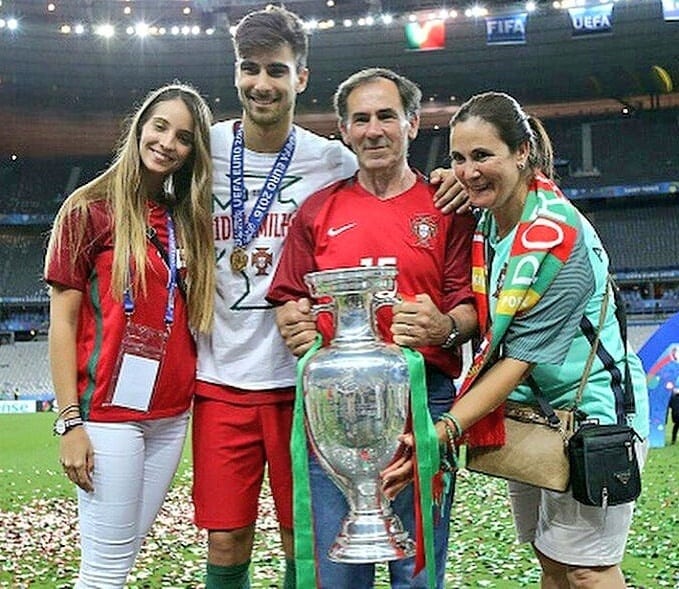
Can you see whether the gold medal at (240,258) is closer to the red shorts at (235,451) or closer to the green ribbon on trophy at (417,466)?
the red shorts at (235,451)

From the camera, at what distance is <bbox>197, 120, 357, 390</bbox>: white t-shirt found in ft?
8.99

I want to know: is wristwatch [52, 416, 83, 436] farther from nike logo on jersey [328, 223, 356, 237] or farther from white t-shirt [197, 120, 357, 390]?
nike logo on jersey [328, 223, 356, 237]

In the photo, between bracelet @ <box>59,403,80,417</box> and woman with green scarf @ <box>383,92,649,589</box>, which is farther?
bracelet @ <box>59,403,80,417</box>

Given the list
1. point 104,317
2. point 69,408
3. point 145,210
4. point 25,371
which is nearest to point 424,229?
point 145,210

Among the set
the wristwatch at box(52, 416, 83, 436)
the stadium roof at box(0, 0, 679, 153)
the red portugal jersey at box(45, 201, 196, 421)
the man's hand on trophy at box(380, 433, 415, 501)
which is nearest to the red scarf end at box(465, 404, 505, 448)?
the man's hand on trophy at box(380, 433, 415, 501)

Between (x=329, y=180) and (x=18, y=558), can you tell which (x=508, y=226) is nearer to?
(x=329, y=180)

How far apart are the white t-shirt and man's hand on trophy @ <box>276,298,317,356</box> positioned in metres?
0.43

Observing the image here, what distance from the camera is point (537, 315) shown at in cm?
213

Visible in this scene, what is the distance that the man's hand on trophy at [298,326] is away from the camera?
7.38 ft

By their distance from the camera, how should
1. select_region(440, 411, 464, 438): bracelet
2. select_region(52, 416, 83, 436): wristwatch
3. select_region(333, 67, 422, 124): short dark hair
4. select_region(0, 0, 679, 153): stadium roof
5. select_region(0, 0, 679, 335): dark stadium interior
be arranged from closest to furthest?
1. select_region(440, 411, 464, 438): bracelet
2. select_region(333, 67, 422, 124): short dark hair
3. select_region(52, 416, 83, 436): wristwatch
4. select_region(0, 0, 679, 153): stadium roof
5. select_region(0, 0, 679, 335): dark stadium interior

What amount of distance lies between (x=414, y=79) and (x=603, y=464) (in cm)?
3034

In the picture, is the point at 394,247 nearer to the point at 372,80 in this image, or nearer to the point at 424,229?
the point at 424,229

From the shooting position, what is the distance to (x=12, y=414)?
20797mm

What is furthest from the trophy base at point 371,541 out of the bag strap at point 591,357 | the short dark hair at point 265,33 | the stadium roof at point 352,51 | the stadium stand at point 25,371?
the stadium roof at point 352,51
